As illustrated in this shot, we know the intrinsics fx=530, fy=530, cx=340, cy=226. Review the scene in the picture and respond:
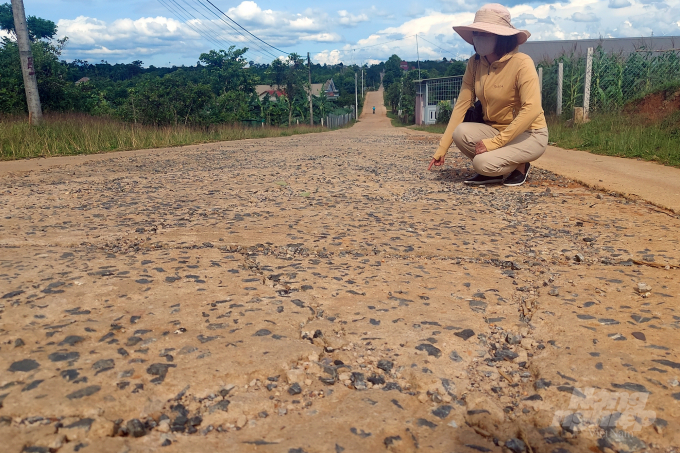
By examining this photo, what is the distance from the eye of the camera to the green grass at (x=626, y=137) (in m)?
6.60

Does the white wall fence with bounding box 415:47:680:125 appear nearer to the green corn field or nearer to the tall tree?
the green corn field

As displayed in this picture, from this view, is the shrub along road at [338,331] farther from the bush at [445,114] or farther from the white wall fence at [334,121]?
the white wall fence at [334,121]

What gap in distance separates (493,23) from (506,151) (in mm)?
982

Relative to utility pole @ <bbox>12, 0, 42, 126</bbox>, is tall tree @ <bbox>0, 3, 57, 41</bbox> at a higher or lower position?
higher

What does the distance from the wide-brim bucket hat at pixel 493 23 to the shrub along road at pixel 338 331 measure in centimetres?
156

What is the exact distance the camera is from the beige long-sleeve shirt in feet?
13.2

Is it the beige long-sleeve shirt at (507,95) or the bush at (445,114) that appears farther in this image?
the bush at (445,114)

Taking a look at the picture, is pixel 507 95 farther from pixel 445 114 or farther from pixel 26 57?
pixel 445 114

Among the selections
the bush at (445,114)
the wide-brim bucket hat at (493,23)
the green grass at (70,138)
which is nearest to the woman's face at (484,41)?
the wide-brim bucket hat at (493,23)

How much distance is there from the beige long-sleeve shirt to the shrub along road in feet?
3.53

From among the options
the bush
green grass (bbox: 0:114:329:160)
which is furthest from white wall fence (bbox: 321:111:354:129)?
green grass (bbox: 0:114:329:160)

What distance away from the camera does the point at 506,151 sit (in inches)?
166

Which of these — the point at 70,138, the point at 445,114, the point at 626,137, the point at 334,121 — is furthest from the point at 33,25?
the point at 626,137

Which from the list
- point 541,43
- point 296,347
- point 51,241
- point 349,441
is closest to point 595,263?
point 296,347
